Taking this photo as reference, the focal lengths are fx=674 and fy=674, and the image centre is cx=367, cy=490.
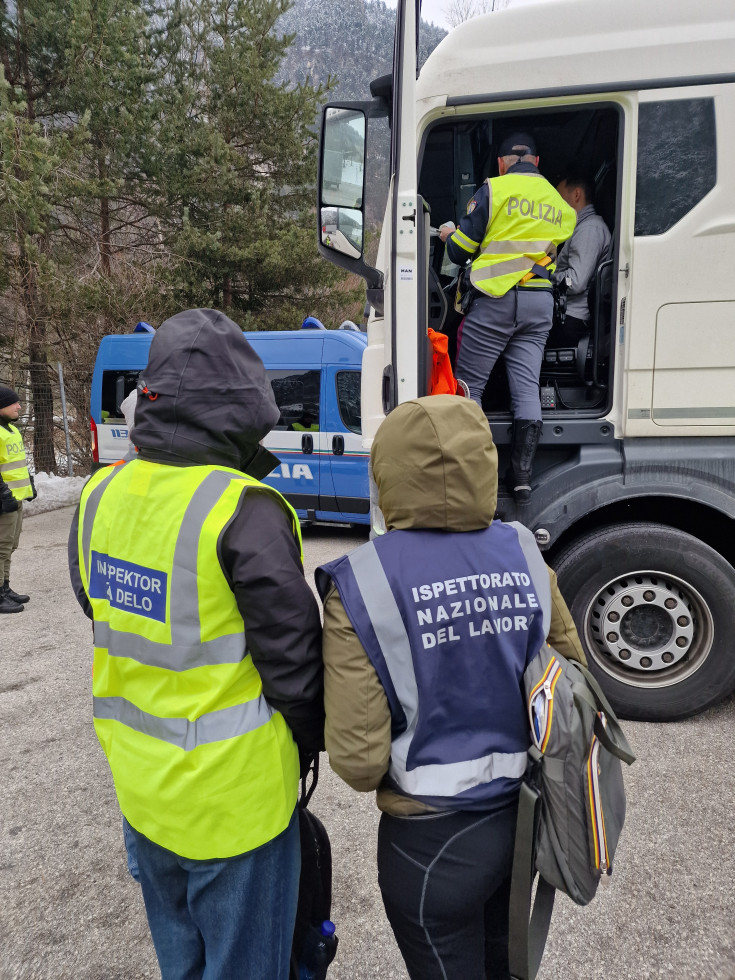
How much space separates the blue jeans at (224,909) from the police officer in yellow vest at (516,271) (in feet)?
7.28

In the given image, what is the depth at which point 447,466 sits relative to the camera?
4.58 ft

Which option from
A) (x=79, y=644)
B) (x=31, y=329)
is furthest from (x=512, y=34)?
(x=31, y=329)

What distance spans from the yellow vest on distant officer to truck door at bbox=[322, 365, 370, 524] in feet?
13.7

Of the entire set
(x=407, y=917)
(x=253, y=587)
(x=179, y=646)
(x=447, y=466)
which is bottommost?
(x=407, y=917)

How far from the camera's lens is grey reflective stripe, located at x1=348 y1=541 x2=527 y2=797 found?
4.45ft

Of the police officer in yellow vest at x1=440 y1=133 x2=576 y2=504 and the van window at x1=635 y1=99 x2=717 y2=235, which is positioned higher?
the van window at x1=635 y1=99 x2=717 y2=235

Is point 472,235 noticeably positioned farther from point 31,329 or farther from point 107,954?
point 31,329

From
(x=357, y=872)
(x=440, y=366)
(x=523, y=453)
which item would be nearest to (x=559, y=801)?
(x=357, y=872)

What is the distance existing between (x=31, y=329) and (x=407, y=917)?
12083 millimetres

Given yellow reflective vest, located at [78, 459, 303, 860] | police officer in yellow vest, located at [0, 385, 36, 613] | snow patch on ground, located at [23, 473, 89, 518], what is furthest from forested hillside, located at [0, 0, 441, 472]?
yellow reflective vest, located at [78, 459, 303, 860]

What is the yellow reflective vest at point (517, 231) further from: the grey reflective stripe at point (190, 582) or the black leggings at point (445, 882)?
the black leggings at point (445, 882)

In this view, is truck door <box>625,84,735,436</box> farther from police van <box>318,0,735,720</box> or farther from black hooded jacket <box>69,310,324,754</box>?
black hooded jacket <box>69,310,324,754</box>

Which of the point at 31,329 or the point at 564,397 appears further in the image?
the point at 31,329

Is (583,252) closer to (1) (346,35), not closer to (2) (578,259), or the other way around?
(2) (578,259)
